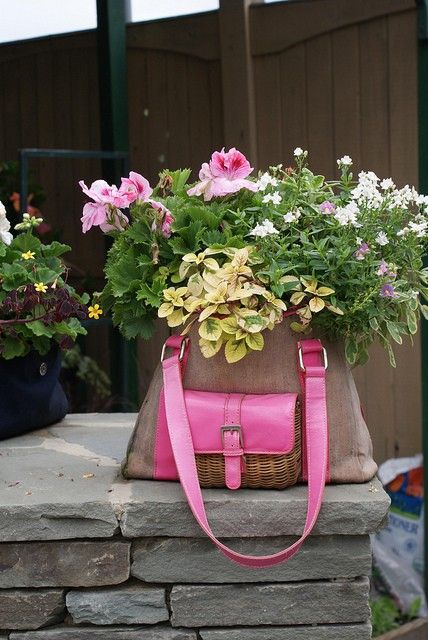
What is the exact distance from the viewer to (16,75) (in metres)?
4.41

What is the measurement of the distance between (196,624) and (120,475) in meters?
0.31

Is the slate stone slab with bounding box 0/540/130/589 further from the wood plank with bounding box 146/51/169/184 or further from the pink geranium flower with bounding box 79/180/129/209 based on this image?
the wood plank with bounding box 146/51/169/184

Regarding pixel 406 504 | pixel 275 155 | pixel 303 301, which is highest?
pixel 275 155

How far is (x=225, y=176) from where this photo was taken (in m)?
1.88

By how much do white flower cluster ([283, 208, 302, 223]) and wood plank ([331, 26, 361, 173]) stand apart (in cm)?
209

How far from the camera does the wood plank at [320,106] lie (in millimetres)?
3898

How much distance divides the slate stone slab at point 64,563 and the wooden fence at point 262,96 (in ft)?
6.97

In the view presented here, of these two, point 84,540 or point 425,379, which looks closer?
point 84,540

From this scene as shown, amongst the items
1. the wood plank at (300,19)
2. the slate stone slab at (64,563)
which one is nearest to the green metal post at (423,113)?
the wood plank at (300,19)

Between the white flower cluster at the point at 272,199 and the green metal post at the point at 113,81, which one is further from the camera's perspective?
the green metal post at the point at 113,81

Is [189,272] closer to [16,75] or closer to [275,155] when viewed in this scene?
[275,155]

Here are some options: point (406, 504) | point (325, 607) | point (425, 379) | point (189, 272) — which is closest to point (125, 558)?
point (325, 607)

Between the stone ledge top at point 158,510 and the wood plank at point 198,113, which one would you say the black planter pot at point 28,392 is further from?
the wood plank at point 198,113

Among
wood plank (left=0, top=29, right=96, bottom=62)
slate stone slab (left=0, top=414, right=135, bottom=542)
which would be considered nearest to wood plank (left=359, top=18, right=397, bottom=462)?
wood plank (left=0, top=29, right=96, bottom=62)
